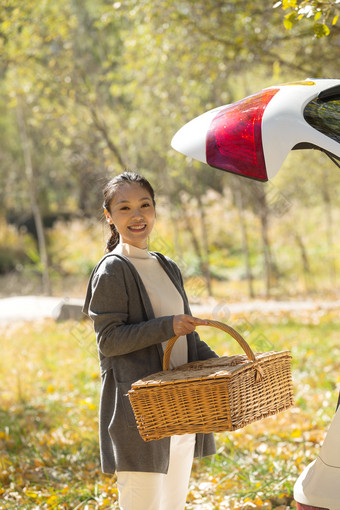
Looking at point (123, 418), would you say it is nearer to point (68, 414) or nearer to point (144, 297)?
point (144, 297)

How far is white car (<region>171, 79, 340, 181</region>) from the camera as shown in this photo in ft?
6.90

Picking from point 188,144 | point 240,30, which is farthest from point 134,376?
point 240,30

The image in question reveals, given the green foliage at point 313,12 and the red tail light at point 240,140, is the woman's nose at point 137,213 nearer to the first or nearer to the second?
the red tail light at point 240,140

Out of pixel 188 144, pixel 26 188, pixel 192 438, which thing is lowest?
pixel 192 438

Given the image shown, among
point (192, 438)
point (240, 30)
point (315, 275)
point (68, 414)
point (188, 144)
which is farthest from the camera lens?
point (315, 275)

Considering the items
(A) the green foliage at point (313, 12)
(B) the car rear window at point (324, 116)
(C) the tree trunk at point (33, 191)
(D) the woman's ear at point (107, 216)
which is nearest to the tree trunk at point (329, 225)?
(C) the tree trunk at point (33, 191)

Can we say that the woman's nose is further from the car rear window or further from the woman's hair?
the car rear window

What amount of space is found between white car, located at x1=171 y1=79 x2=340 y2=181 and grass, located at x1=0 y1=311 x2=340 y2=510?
6.71ft

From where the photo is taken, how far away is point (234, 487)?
12.1 feet

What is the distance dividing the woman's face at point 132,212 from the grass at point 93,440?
1.71 m

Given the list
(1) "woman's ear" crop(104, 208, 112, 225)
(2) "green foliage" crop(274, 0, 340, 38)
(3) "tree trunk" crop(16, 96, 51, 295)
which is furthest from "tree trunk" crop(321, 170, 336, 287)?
(1) "woman's ear" crop(104, 208, 112, 225)

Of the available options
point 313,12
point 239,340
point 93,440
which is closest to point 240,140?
point 239,340

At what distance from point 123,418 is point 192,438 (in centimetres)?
36

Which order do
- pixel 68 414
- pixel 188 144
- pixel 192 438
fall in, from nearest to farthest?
pixel 188 144 < pixel 192 438 < pixel 68 414
